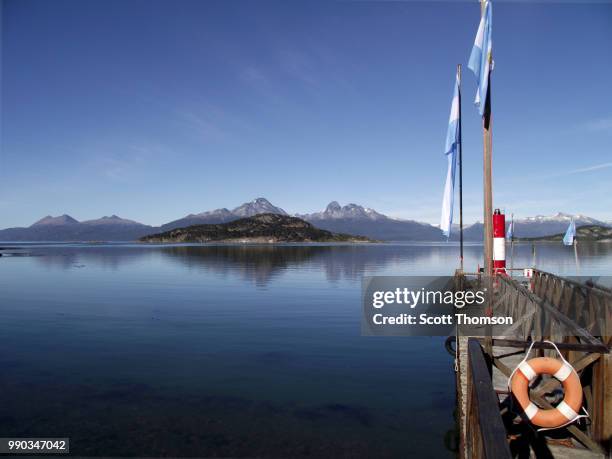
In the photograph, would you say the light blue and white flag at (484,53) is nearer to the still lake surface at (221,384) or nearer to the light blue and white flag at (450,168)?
the light blue and white flag at (450,168)

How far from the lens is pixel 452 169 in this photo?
15.6 meters

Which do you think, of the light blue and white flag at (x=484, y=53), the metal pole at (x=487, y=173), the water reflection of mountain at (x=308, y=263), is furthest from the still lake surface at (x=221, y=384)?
the water reflection of mountain at (x=308, y=263)

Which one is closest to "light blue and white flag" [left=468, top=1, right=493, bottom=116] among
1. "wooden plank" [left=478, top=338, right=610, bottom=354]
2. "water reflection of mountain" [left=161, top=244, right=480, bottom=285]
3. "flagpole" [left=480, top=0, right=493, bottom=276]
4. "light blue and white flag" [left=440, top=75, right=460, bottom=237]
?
"flagpole" [left=480, top=0, right=493, bottom=276]

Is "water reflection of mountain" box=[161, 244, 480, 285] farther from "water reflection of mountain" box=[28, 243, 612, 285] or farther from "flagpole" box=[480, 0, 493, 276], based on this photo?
"flagpole" box=[480, 0, 493, 276]

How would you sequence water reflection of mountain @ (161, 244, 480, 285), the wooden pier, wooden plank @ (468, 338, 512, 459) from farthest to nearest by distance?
water reflection of mountain @ (161, 244, 480, 285), the wooden pier, wooden plank @ (468, 338, 512, 459)

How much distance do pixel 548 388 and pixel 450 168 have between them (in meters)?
9.50

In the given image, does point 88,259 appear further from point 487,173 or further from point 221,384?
point 487,173

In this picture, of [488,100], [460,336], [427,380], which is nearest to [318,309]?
[427,380]

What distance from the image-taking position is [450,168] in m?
15.5

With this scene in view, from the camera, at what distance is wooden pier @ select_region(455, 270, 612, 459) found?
4.19m

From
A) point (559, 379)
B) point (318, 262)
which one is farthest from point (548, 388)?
point (318, 262)

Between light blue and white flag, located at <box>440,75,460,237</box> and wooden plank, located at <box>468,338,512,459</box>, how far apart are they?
10718 mm

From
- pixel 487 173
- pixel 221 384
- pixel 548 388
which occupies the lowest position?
pixel 221 384

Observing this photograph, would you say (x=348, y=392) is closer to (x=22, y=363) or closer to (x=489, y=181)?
(x=489, y=181)
